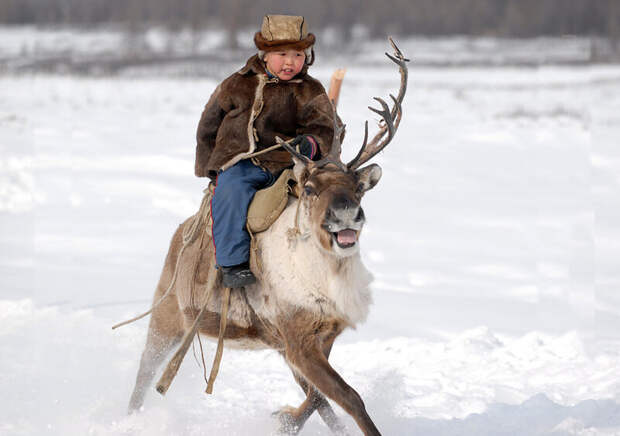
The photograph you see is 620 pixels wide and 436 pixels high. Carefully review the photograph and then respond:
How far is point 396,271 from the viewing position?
899 centimetres

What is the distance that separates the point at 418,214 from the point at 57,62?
810 inches

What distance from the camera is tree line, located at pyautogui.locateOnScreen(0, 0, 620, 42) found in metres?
38.7

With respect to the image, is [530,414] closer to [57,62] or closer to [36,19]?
[57,62]

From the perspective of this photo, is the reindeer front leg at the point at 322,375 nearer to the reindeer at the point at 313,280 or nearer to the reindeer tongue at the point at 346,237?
the reindeer at the point at 313,280

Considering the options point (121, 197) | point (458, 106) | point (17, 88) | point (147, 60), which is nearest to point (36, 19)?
point (147, 60)

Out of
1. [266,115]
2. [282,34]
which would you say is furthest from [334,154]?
[282,34]

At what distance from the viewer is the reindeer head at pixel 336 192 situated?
11.6 feet

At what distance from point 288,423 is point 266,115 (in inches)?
68.3

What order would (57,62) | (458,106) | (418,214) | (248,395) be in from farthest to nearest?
(57,62) → (458,106) → (418,214) → (248,395)

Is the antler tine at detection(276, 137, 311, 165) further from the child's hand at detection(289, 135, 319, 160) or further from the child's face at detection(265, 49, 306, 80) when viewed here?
the child's face at detection(265, 49, 306, 80)

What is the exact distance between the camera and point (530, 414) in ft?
16.1

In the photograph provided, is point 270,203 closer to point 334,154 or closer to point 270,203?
point 270,203

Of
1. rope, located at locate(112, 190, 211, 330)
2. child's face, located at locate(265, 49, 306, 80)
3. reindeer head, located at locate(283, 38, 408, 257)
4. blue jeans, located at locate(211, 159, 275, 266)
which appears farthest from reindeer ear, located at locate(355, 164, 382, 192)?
rope, located at locate(112, 190, 211, 330)

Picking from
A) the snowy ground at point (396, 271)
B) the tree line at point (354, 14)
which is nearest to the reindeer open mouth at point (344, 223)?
the snowy ground at point (396, 271)
